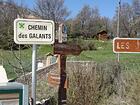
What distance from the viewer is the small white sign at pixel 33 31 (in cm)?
487

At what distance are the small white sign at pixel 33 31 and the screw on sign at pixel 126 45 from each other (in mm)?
1274

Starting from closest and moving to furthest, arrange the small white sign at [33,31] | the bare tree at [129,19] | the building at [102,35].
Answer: the small white sign at [33,31] < the bare tree at [129,19] < the building at [102,35]

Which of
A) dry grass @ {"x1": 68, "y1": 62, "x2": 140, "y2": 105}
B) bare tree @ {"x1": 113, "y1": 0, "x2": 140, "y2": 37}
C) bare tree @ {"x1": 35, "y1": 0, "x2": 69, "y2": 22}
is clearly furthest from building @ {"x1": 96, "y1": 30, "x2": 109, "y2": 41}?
dry grass @ {"x1": 68, "y1": 62, "x2": 140, "y2": 105}

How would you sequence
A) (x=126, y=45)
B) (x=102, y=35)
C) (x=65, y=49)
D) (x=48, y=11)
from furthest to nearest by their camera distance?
(x=102, y=35) < (x=48, y=11) < (x=65, y=49) < (x=126, y=45)

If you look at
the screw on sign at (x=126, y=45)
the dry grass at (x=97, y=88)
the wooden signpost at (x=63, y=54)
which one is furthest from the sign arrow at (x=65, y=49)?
the dry grass at (x=97, y=88)

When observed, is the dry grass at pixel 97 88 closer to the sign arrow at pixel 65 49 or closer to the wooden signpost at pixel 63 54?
the wooden signpost at pixel 63 54

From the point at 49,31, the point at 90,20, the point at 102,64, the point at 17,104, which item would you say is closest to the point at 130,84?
the point at 102,64

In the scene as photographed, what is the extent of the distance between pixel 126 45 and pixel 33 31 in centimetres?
168

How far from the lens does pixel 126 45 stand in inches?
235

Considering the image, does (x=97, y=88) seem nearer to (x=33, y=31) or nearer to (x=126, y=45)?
(x=126, y=45)

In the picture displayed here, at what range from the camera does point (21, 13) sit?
7.16 meters

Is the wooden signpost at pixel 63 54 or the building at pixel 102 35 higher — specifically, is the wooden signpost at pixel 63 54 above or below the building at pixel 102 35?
below

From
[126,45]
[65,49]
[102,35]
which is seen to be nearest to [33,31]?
[65,49]

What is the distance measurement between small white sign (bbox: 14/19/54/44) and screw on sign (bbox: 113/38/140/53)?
127 cm
